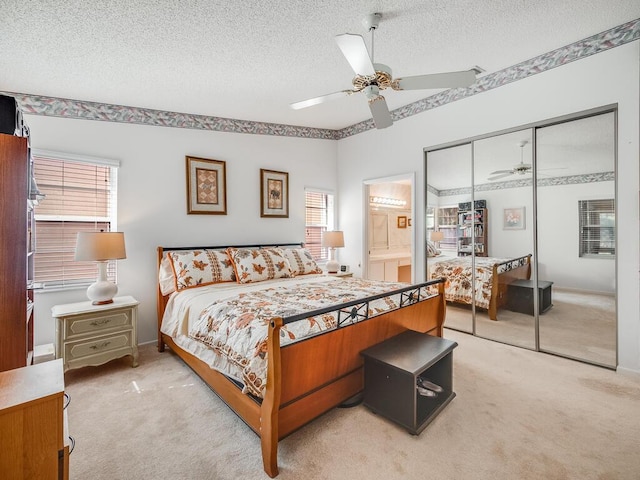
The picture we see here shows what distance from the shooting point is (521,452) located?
1830mm

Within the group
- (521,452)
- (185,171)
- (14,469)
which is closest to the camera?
(14,469)

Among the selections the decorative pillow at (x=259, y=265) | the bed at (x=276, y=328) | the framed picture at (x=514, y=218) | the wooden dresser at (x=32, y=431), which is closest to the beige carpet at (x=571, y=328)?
the framed picture at (x=514, y=218)

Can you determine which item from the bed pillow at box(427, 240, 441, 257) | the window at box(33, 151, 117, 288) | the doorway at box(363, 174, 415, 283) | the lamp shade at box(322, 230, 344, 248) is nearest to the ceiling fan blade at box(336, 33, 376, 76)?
the bed pillow at box(427, 240, 441, 257)

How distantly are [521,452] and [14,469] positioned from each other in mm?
2494

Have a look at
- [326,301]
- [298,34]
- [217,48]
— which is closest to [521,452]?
[326,301]

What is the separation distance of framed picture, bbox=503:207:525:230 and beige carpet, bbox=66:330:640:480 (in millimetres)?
1523

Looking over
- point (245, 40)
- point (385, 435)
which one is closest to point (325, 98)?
point (245, 40)

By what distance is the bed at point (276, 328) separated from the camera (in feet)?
5.84

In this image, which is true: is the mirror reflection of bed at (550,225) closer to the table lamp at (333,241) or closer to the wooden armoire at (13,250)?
the table lamp at (333,241)

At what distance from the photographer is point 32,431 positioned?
1.15 metres

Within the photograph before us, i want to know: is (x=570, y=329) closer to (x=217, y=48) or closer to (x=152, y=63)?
(x=217, y=48)

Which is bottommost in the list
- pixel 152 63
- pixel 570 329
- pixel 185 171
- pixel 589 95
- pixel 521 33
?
pixel 570 329

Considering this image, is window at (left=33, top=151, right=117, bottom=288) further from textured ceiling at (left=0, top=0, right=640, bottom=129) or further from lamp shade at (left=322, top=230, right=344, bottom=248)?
lamp shade at (left=322, top=230, right=344, bottom=248)

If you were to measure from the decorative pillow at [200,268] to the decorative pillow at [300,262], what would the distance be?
0.78m
